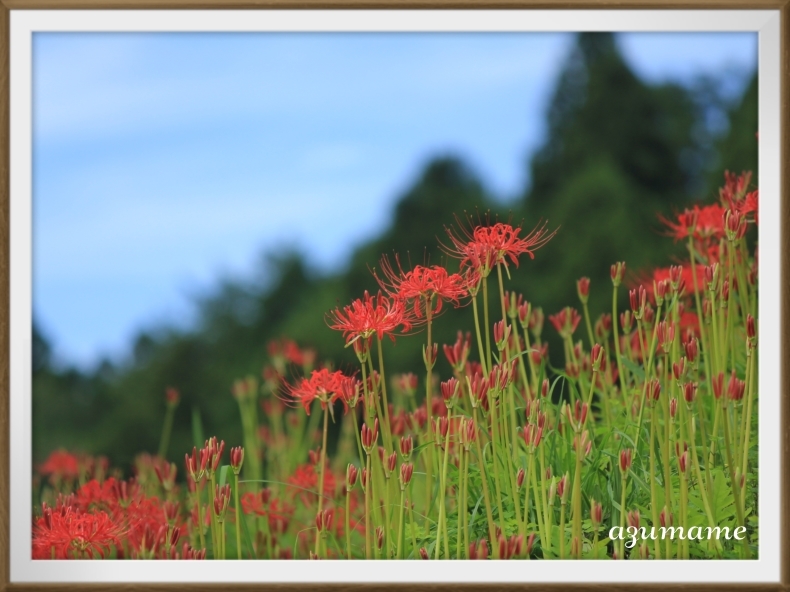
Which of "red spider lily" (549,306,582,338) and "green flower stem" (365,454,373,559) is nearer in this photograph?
"green flower stem" (365,454,373,559)

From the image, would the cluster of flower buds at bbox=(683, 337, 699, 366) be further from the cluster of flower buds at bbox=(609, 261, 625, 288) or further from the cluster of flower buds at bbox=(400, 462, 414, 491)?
the cluster of flower buds at bbox=(400, 462, 414, 491)

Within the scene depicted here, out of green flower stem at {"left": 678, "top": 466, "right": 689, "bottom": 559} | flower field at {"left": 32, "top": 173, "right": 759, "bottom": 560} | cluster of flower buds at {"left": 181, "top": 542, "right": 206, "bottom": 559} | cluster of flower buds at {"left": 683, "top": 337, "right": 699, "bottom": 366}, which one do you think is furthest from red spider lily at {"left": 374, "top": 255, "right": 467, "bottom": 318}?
cluster of flower buds at {"left": 181, "top": 542, "right": 206, "bottom": 559}

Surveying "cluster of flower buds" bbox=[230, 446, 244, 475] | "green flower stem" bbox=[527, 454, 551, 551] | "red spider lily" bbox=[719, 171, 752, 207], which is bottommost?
"green flower stem" bbox=[527, 454, 551, 551]

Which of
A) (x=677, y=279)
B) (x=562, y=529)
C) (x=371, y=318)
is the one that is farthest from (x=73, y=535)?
(x=677, y=279)

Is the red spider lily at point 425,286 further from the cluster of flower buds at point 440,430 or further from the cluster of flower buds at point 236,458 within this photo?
the cluster of flower buds at point 236,458

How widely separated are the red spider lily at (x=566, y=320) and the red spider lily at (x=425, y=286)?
1.62 feet

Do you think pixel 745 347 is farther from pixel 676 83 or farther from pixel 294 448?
pixel 676 83

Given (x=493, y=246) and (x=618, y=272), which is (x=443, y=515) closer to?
(x=493, y=246)

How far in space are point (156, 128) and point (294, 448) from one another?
1.74 m

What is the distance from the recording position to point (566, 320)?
7.78ft

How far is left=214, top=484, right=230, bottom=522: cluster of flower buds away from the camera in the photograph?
2.05 metres

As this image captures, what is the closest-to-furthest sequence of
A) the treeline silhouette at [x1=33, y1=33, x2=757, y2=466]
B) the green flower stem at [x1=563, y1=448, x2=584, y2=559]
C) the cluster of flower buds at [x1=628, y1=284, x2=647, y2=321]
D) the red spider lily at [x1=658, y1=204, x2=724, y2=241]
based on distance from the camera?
1. the green flower stem at [x1=563, y1=448, x2=584, y2=559]
2. the cluster of flower buds at [x1=628, y1=284, x2=647, y2=321]
3. the red spider lily at [x1=658, y1=204, x2=724, y2=241]
4. the treeline silhouette at [x1=33, y1=33, x2=757, y2=466]

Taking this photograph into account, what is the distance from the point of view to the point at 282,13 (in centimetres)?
207

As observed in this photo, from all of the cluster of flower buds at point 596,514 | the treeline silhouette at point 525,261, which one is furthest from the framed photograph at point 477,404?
the treeline silhouette at point 525,261
